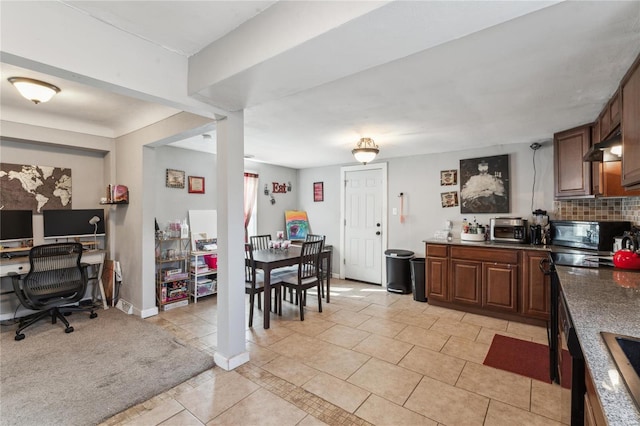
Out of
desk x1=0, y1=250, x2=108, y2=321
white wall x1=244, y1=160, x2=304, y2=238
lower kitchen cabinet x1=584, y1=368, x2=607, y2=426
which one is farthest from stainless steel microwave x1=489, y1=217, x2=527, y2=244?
desk x1=0, y1=250, x2=108, y2=321

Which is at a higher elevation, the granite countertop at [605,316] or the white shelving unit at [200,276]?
the granite countertop at [605,316]

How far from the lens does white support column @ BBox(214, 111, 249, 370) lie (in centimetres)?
243

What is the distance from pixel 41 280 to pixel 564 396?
4.57m

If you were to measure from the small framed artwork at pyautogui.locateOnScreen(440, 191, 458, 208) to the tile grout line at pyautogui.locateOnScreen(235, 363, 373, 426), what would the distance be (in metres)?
3.47

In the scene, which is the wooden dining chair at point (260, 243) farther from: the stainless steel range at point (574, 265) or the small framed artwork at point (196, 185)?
the stainless steel range at point (574, 265)

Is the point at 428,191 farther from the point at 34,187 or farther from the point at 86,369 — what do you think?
the point at 34,187

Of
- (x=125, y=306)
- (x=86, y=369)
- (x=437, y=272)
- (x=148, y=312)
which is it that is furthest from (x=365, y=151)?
(x=125, y=306)

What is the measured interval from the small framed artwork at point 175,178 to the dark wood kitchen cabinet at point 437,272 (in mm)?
3735

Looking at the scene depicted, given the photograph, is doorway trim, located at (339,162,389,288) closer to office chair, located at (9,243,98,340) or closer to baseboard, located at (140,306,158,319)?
baseboard, located at (140,306,158,319)

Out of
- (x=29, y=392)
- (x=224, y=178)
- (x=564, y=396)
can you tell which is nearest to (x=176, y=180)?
(x=224, y=178)

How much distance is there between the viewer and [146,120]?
10.9 feet

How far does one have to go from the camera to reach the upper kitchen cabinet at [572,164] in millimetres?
3023

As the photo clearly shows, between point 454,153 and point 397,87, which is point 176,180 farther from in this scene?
point 454,153

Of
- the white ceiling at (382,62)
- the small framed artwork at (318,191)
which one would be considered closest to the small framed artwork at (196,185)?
the white ceiling at (382,62)
